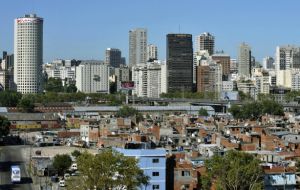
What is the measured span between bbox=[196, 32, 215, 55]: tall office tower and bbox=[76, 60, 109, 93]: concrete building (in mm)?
29921

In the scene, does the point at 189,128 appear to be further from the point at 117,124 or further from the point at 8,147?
the point at 8,147

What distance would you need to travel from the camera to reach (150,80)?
95.6m

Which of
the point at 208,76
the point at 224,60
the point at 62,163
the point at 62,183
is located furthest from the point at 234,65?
the point at 62,183

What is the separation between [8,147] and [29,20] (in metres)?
61.7

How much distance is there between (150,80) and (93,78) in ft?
25.9

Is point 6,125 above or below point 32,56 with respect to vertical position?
below

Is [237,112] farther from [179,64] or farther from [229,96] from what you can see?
[179,64]

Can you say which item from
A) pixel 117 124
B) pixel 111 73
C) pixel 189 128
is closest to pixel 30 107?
pixel 117 124

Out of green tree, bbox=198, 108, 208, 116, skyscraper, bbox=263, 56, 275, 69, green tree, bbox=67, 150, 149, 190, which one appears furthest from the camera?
skyscraper, bbox=263, 56, 275, 69

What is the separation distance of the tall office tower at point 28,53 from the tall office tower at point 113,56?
4830 cm

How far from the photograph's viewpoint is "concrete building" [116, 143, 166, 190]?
16812 mm

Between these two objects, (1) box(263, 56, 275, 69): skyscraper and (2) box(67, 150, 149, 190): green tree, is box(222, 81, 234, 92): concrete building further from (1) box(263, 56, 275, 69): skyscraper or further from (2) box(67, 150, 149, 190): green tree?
(2) box(67, 150, 149, 190): green tree

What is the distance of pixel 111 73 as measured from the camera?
110 metres

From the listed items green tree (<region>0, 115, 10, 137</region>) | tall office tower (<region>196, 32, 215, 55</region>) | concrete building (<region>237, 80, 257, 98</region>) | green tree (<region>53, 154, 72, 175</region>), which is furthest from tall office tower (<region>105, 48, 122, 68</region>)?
green tree (<region>53, 154, 72, 175</region>)
